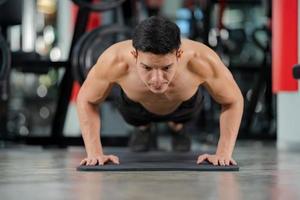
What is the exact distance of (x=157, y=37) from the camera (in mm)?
2002

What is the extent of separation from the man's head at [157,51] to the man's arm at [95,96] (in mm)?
251

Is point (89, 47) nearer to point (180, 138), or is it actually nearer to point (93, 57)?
point (93, 57)

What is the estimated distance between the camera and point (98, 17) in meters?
4.63

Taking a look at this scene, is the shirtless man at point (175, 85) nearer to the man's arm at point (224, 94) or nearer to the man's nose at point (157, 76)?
the man's arm at point (224, 94)

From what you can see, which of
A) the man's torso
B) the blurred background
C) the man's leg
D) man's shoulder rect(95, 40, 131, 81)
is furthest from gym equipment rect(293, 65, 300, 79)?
man's shoulder rect(95, 40, 131, 81)

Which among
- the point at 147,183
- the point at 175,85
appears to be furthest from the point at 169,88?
the point at 147,183

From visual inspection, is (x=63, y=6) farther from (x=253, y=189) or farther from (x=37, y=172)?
(x=253, y=189)

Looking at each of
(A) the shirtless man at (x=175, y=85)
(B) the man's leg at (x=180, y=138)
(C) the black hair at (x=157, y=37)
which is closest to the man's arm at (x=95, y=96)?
(A) the shirtless man at (x=175, y=85)

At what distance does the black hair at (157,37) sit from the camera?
6.53 ft

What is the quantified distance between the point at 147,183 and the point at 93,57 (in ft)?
5.73

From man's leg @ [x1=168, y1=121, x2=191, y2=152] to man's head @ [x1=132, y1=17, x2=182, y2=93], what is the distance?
4.20 feet

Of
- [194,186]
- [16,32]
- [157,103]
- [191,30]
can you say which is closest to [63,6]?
[16,32]

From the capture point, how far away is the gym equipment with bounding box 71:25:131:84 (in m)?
3.57

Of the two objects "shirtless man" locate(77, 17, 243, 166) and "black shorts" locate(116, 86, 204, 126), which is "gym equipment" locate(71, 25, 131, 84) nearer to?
"black shorts" locate(116, 86, 204, 126)
